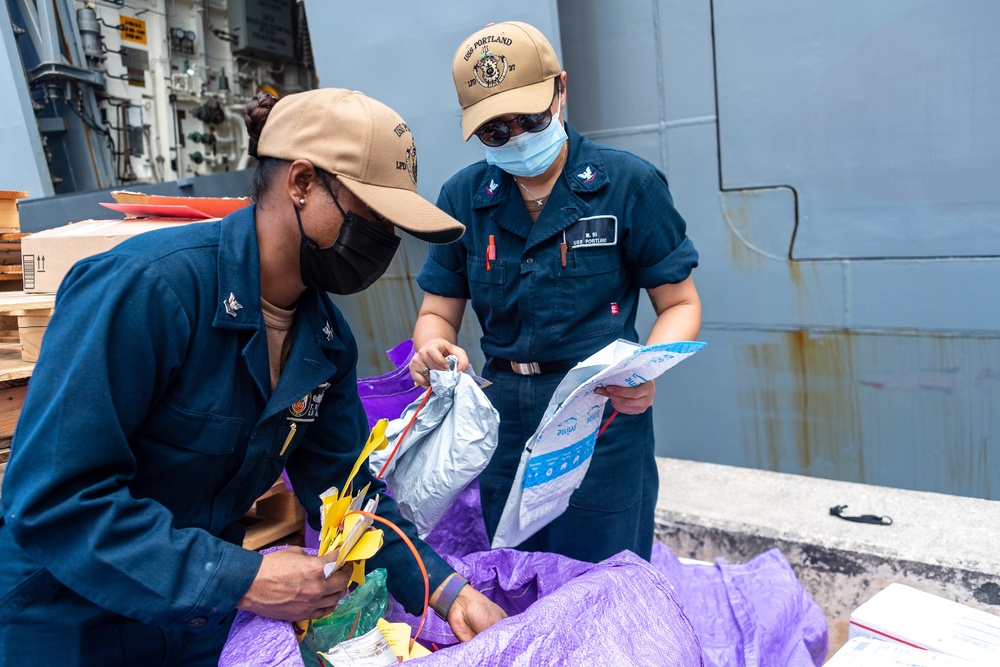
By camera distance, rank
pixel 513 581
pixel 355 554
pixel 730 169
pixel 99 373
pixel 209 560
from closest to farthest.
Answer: pixel 99 373 → pixel 209 560 → pixel 355 554 → pixel 513 581 → pixel 730 169

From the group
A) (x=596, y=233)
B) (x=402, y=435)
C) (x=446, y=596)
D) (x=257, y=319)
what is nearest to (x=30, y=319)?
(x=402, y=435)

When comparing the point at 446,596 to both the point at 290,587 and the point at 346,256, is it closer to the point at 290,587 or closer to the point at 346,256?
the point at 290,587

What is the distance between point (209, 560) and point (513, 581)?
82cm

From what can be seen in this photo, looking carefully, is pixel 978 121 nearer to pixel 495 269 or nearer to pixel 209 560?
pixel 495 269

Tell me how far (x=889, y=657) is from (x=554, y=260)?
1139 mm

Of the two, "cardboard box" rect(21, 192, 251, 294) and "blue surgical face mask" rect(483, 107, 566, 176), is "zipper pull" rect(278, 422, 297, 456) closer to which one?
"blue surgical face mask" rect(483, 107, 566, 176)

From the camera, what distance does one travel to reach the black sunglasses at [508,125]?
1.82 metres

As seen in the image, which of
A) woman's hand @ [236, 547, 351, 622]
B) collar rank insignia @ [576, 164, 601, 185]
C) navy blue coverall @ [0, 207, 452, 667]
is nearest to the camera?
navy blue coverall @ [0, 207, 452, 667]

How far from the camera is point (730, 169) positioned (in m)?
3.11

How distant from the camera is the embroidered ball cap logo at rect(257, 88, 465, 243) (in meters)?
1.19

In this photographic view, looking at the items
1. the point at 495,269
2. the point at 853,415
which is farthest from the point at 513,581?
the point at 853,415

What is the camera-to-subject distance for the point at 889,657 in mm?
1438

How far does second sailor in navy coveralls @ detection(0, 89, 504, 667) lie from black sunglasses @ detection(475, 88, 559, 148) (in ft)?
1.93

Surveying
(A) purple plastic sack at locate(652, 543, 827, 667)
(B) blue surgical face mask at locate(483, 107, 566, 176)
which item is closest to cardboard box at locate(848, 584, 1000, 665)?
(A) purple plastic sack at locate(652, 543, 827, 667)
